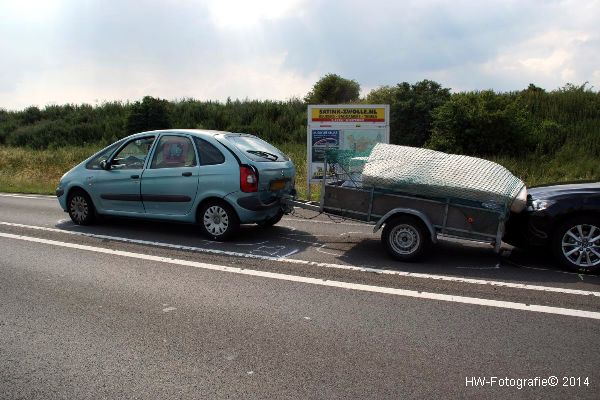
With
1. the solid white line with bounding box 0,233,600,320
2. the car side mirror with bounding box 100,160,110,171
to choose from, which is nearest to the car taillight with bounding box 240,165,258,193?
the solid white line with bounding box 0,233,600,320

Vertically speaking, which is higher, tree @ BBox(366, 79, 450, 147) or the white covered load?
tree @ BBox(366, 79, 450, 147)

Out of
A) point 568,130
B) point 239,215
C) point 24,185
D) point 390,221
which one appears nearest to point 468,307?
point 390,221

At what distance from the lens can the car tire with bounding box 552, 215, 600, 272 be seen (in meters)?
6.25

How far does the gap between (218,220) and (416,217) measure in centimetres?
298

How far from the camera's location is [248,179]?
761cm

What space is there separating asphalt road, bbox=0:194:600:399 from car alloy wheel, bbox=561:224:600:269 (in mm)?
197

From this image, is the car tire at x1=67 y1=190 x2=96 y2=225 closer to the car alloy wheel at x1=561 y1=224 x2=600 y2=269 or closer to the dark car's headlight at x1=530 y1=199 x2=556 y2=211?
the dark car's headlight at x1=530 y1=199 x2=556 y2=211

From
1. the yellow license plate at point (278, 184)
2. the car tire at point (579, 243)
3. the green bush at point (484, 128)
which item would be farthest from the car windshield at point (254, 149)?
the green bush at point (484, 128)

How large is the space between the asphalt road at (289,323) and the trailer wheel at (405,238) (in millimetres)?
178

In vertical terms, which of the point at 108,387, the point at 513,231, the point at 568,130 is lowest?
the point at 108,387

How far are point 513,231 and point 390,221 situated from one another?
159cm

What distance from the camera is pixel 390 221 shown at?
6.86m

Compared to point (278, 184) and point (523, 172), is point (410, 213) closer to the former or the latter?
point (278, 184)

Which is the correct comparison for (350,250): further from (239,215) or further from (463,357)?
(463,357)
